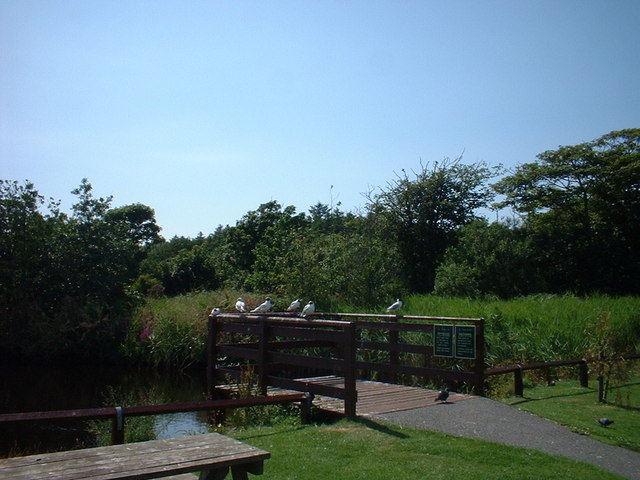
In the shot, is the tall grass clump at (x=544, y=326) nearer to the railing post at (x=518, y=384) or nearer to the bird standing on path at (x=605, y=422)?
the railing post at (x=518, y=384)

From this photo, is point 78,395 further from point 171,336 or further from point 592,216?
point 592,216

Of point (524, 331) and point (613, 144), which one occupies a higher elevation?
point (613, 144)

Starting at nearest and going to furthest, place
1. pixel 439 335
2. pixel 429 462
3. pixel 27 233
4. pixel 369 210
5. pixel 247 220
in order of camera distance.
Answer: pixel 429 462 → pixel 439 335 → pixel 27 233 → pixel 369 210 → pixel 247 220

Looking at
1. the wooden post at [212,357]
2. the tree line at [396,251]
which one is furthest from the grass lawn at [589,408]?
the tree line at [396,251]

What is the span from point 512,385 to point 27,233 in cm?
1922

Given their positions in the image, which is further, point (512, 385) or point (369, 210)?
point (369, 210)

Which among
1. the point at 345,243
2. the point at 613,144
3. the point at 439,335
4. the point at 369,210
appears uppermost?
the point at 613,144

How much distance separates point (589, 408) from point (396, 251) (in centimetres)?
2006

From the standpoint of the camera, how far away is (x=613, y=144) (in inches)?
1128

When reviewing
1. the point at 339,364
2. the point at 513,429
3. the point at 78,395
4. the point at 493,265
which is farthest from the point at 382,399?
the point at 493,265

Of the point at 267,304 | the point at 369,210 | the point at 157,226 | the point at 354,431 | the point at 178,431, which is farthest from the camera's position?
the point at 157,226

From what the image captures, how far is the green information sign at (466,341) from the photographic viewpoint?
35.2ft

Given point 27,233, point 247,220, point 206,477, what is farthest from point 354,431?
point 247,220

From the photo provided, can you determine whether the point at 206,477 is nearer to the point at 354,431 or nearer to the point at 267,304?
the point at 354,431
